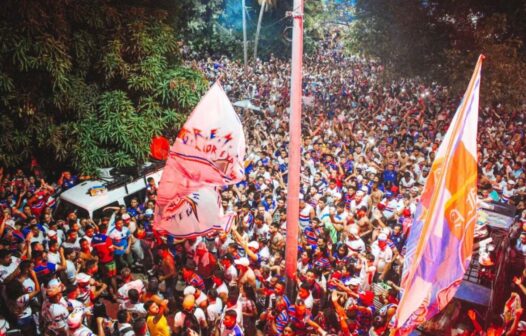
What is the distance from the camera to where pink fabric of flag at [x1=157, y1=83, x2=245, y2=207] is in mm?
5750

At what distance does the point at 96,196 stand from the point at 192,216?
418cm

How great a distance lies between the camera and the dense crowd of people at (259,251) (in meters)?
5.64

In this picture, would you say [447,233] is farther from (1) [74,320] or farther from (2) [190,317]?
(1) [74,320]

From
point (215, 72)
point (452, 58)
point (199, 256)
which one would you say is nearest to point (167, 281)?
point (199, 256)

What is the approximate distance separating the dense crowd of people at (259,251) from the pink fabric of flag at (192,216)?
2.59 feet

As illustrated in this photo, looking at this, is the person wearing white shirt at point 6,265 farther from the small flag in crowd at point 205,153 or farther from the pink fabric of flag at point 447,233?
the pink fabric of flag at point 447,233

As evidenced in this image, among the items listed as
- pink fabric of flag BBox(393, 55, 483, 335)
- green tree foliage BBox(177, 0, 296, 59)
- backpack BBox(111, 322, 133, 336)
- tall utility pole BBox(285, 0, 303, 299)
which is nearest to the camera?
pink fabric of flag BBox(393, 55, 483, 335)

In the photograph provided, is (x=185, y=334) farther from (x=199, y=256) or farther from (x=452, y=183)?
(x=452, y=183)

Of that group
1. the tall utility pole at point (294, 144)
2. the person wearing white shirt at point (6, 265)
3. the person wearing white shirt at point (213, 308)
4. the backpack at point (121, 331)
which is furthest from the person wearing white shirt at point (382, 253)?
the person wearing white shirt at point (6, 265)

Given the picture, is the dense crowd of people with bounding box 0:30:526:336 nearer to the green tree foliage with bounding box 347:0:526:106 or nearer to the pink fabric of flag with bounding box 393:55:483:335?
the pink fabric of flag with bounding box 393:55:483:335

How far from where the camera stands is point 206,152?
576 centimetres

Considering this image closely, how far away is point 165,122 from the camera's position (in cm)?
1248

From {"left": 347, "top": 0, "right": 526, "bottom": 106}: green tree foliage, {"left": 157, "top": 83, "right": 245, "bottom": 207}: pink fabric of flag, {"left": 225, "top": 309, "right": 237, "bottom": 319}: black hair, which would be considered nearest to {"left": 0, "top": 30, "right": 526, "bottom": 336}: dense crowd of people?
{"left": 225, "top": 309, "right": 237, "bottom": 319}: black hair

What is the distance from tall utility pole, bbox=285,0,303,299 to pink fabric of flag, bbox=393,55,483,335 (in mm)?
2200
